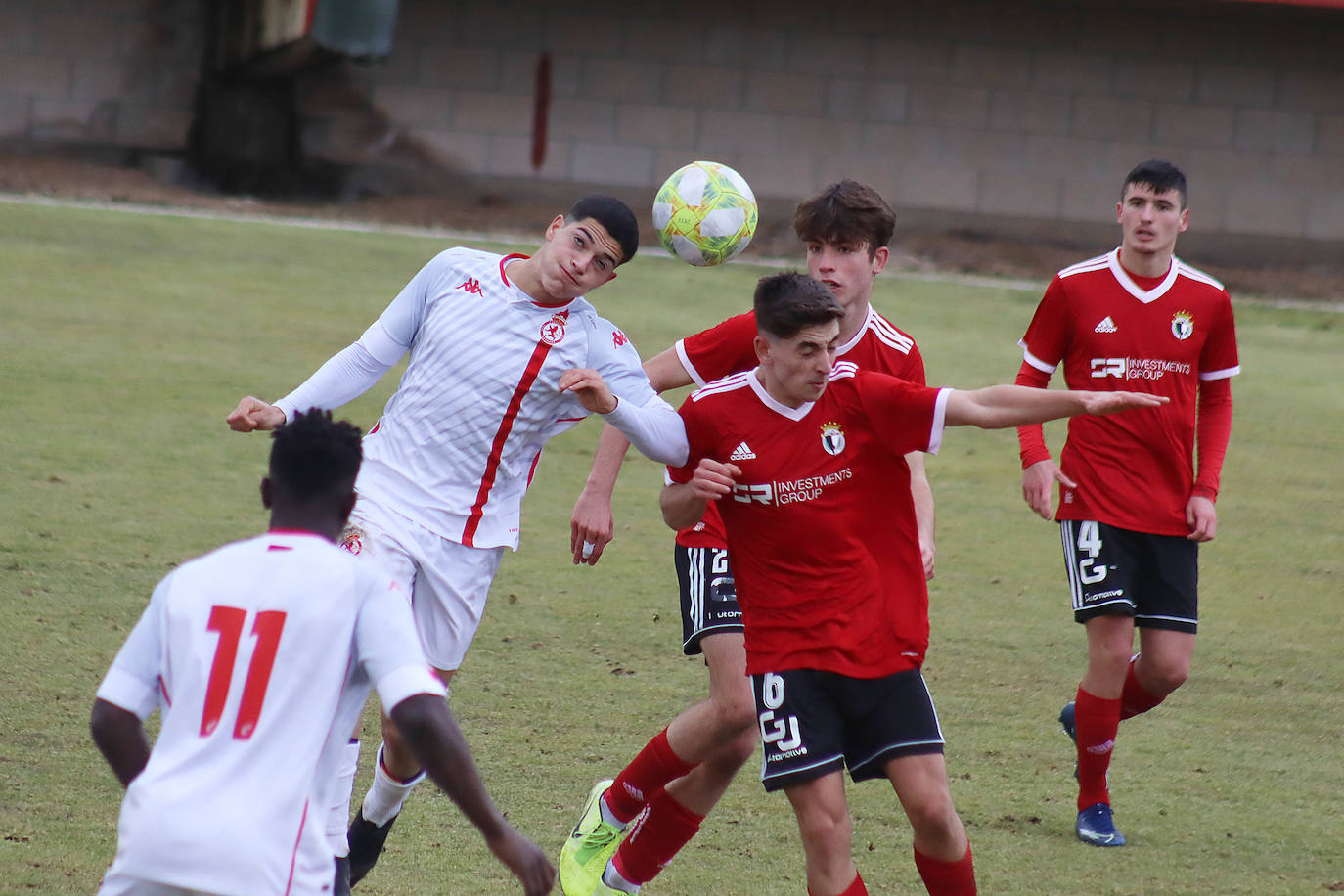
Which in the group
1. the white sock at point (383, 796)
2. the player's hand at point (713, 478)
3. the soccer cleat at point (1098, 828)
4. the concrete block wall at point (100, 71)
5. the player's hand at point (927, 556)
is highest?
the concrete block wall at point (100, 71)

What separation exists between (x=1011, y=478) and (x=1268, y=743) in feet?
14.1

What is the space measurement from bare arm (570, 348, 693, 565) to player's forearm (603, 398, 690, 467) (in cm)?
22

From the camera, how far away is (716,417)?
159 inches

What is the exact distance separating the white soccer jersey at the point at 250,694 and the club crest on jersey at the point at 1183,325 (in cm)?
347

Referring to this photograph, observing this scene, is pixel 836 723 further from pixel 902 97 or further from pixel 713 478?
pixel 902 97

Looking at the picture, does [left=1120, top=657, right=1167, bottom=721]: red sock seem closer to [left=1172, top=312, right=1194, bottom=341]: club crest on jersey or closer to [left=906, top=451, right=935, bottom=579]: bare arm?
[left=1172, top=312, right=1194, bottom=341]: club crest on jersey

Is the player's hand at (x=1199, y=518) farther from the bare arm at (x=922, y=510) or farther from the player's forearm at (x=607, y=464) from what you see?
the player's forearm at (x=607, y=464)

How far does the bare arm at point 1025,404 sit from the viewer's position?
142 inches

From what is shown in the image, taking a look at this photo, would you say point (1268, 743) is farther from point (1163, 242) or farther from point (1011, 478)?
point (1011, 478)

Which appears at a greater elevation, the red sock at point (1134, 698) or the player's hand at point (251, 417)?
the player's hand at point (251, 417)

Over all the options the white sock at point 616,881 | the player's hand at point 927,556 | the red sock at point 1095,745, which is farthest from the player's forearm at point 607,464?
the red sock at point 1095,745

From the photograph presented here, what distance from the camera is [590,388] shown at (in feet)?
13.0

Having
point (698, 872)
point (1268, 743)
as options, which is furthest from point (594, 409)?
point (1268, 743)

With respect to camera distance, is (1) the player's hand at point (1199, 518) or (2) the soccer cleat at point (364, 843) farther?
(1) the player's hand at point (1199, 518)
